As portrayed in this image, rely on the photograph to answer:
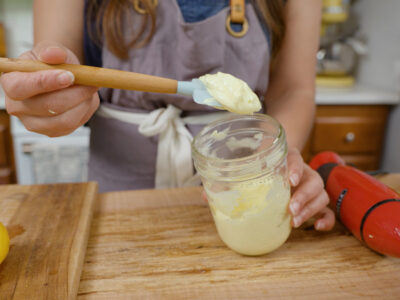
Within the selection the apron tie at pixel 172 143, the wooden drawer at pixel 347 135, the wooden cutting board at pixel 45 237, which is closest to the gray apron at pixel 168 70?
the apron tie at pixel 172 143

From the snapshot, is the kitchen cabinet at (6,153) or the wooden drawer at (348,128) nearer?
the kitchen cabinet at (6,153)

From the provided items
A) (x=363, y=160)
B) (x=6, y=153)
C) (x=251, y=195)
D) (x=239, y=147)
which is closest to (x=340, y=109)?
(x=363, y=160)

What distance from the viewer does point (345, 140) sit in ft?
5.65

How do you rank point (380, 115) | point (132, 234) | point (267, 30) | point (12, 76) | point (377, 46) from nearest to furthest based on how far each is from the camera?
point (12, 76) → point (132, 234) → point (267, 30) → point (380, 115) → point (377, 46)

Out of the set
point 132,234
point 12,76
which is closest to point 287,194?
point 132,234

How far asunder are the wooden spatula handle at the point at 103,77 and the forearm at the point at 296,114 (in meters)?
0.38

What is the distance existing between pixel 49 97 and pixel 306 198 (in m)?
0.40

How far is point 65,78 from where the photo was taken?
1.53 ft

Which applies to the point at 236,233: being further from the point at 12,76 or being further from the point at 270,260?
the point at 12,76

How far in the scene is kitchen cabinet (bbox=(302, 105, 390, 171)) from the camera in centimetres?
168

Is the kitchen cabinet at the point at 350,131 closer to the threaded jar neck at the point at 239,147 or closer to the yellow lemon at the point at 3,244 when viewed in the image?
the threaded jar neck at the point at 239,147

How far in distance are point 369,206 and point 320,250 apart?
3.9 inches

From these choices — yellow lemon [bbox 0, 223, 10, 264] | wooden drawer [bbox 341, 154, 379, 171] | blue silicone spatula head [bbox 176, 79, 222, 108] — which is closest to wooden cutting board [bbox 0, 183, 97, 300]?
yellow lemon [bbox 0, 223, 10, 264]

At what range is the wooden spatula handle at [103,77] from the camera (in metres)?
0.48
